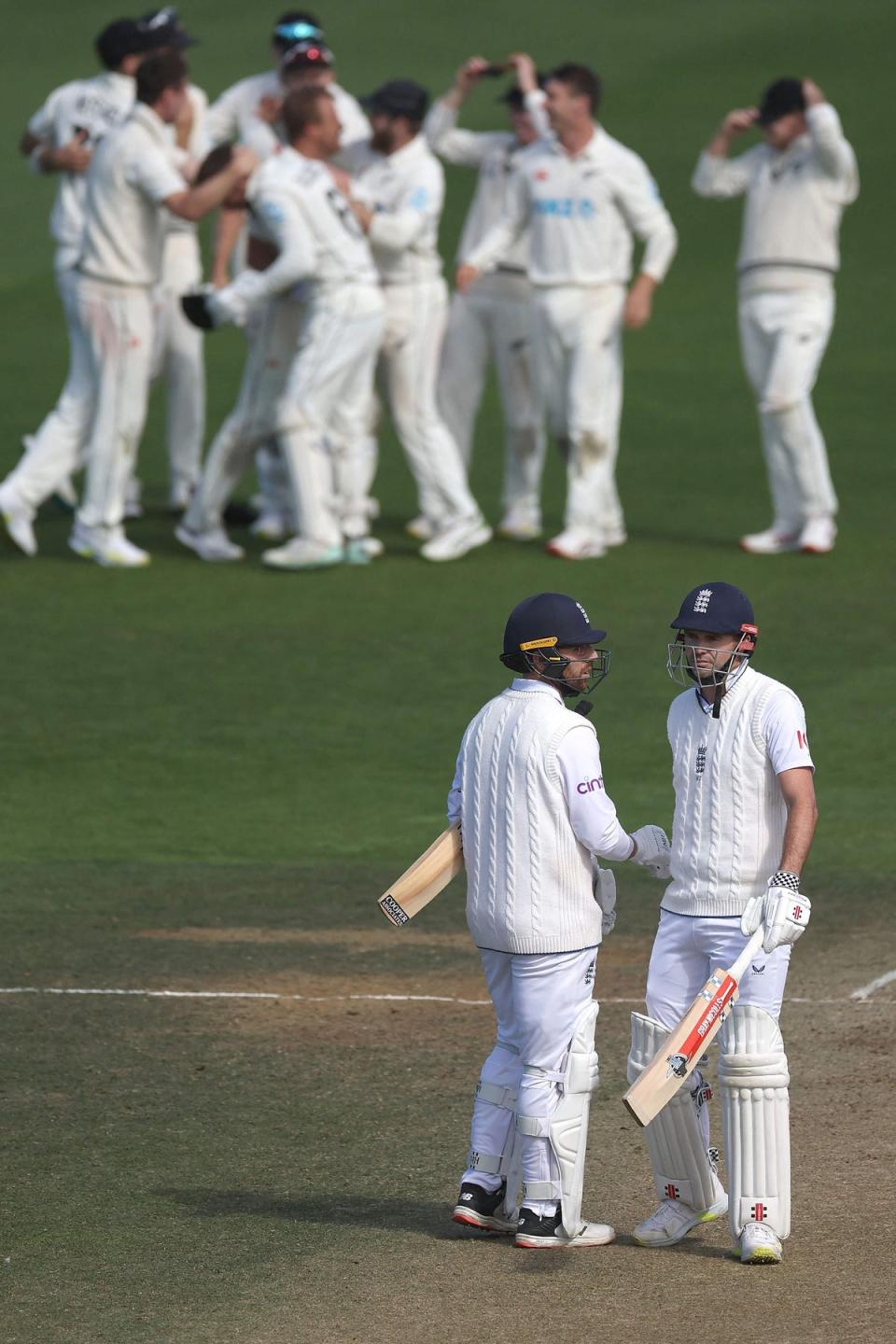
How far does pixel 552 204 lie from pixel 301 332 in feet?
5.60

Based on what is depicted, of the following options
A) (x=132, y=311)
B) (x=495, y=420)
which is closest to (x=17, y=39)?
(x=495, y=420)

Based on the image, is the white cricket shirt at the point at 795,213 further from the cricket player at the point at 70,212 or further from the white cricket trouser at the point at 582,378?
the cricket player at the point at 70,212

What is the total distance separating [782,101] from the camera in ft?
44.7

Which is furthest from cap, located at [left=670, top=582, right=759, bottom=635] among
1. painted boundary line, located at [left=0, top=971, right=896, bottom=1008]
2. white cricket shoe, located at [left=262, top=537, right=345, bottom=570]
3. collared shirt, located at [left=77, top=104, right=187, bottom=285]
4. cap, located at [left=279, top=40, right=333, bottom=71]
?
cap, located at [left=279, top=40, right=333, bottom=71]

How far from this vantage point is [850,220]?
2608 centimetres

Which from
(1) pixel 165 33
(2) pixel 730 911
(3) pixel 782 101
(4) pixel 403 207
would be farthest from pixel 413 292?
(2) pixel 730 911

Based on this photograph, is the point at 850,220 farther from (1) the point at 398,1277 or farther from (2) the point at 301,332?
(1) the point at 398,1277

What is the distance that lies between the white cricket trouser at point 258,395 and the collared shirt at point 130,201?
76 cm

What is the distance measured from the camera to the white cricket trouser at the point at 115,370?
13.3 m

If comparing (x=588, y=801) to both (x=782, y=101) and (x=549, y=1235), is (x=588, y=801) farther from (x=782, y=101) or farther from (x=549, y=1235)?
(x=782, y=101)

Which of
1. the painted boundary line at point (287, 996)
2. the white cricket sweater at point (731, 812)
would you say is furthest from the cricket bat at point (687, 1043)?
the painted boundary line at point (287, 996)

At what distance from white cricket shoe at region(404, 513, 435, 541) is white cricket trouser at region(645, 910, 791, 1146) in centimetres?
897

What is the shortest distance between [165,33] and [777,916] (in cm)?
962

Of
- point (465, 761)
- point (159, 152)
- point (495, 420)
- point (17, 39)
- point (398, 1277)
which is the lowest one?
point (398, 1277)
